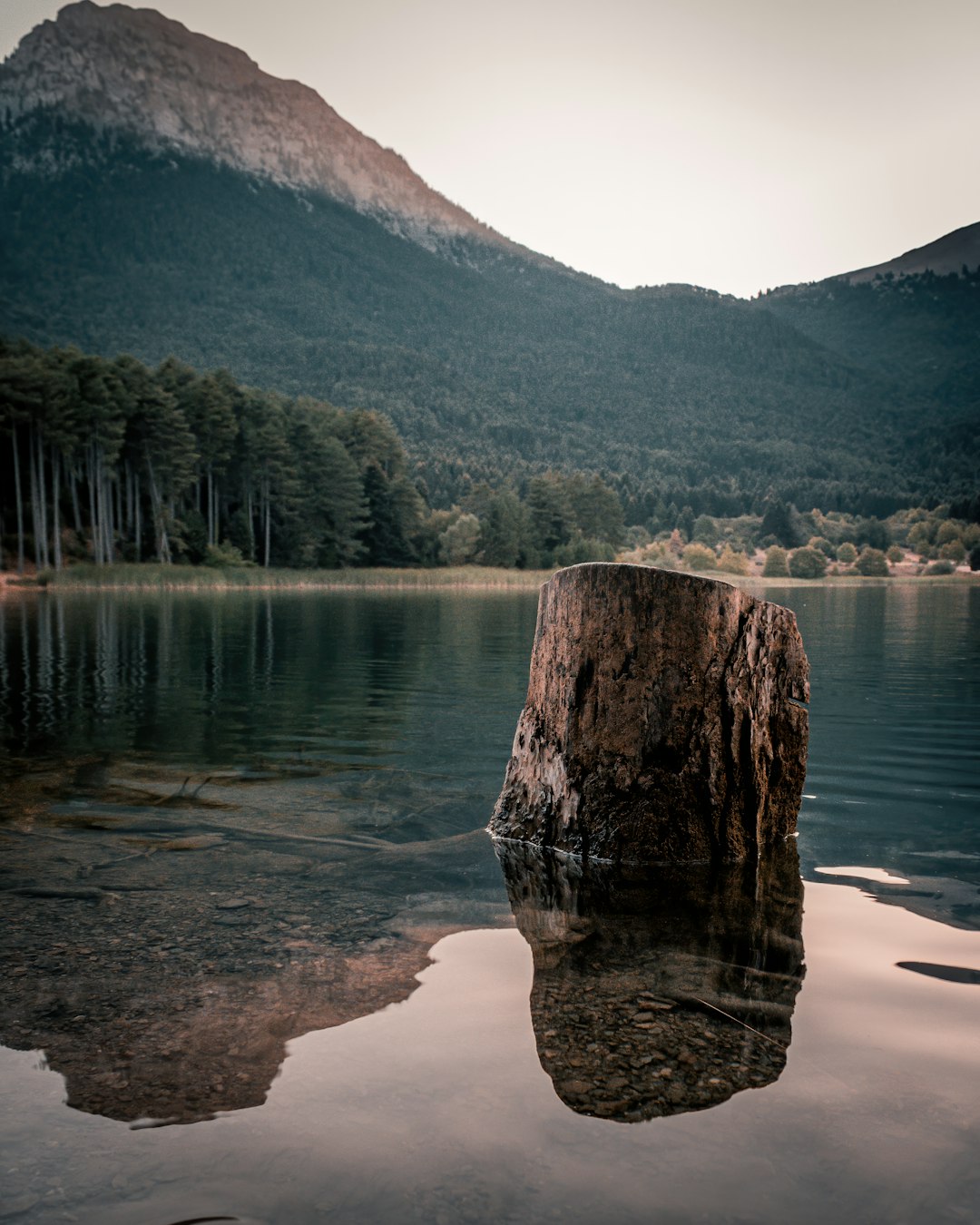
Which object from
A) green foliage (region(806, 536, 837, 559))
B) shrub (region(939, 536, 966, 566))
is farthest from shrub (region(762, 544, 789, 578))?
shrub (region(939, 536, 966, 566))

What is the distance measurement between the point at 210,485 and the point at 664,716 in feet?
267

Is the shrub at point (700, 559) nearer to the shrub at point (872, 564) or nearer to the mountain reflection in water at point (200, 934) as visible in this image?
the shrub at point (872, 564)

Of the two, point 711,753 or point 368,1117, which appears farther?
point 711,753

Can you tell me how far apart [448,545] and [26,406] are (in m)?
48.0

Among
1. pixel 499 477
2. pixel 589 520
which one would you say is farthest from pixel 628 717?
pixel 499 477

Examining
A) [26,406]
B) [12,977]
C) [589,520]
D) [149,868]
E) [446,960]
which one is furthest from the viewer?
[589,520]

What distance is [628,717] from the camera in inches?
260

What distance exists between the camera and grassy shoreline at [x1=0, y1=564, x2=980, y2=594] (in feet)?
210

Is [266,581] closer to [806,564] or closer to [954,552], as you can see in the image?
[806,564]

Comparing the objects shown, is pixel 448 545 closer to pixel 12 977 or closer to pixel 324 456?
pixel 324 456

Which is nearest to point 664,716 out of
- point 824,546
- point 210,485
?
point 210,485

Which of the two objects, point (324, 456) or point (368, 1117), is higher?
point (324, 456)

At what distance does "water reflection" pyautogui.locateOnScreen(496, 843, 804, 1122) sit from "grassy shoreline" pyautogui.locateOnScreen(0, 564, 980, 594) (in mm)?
53289

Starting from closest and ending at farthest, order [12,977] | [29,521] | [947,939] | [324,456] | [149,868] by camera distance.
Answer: [12,977] → [947,939] → [149,868] → [29,521] → [324,456]
